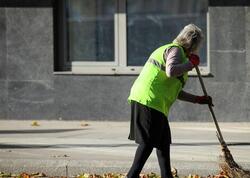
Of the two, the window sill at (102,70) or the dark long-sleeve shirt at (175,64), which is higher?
the dark long-sleeve shirt at (175,64)

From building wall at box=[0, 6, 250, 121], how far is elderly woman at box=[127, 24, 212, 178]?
5.33m

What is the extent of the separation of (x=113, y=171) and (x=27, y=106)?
188 inches

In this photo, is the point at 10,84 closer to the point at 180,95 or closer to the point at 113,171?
the point at 113,171

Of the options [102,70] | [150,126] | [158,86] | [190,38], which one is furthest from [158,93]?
[102,70]

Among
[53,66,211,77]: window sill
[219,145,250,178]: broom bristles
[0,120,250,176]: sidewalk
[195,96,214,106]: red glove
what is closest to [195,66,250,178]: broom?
[219,145,250,178]: broom bristles

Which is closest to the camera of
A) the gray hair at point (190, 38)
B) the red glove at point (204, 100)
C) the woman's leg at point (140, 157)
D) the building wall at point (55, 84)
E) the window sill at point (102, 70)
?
the gray hair at point (190, 38)

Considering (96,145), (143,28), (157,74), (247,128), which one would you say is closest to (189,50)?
(157,74)

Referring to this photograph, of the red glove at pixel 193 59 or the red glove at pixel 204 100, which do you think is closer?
the red glove at pixel 193 59

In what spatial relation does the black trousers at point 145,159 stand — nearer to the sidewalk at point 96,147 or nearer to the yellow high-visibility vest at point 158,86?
the yellow high-visibility vest at point 158,86

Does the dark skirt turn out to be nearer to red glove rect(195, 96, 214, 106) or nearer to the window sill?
red glove rect(195, 96, 214, 106)

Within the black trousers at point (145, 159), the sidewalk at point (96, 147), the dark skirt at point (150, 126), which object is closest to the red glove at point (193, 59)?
the dark skirt at point (150, 126)

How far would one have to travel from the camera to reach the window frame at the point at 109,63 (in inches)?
528

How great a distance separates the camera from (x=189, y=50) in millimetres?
7605

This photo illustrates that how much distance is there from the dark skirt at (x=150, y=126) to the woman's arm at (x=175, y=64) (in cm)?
43
